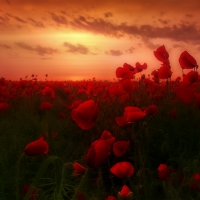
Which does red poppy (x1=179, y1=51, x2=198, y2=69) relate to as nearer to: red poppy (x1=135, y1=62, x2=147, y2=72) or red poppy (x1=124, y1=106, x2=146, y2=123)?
red poppy (x1=135, y1=62, x2=147, y2=72)

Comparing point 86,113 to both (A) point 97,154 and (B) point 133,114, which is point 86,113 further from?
(A) point 97,154

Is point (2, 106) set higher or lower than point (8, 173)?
higher

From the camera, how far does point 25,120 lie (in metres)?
3.89

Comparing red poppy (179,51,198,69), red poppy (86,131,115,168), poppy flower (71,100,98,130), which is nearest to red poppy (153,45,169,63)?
red poppy (179,51,198,69)

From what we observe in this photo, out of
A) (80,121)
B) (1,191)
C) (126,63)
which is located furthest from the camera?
(126,63)

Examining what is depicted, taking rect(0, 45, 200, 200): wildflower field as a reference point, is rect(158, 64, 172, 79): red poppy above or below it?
above

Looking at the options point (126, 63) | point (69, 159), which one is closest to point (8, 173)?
point (69, 159)

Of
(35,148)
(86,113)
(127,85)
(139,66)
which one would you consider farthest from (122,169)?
(139,66)

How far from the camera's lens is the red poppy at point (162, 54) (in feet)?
10.4

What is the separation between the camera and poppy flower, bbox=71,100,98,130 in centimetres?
171

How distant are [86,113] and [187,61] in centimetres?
166

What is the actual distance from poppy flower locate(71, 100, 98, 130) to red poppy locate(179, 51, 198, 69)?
1.58 metres

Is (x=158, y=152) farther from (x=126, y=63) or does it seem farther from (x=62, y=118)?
(x=62, y=118)

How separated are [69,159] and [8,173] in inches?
23.1
